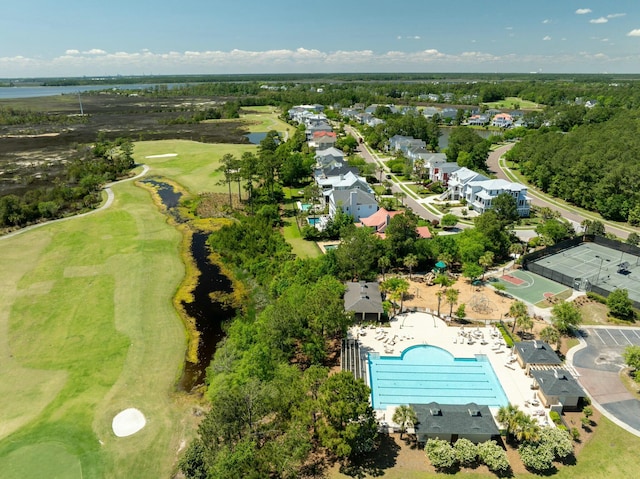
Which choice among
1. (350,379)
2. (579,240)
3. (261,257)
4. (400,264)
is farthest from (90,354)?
(579,240)

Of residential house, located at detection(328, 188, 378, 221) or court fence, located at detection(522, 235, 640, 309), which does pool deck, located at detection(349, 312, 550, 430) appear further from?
residential house, located at detection(328, 188, 378, 221)

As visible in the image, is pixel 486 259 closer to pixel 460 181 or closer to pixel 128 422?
pixel 460 181

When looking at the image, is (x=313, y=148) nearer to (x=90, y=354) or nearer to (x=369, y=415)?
(x=90, y=354)

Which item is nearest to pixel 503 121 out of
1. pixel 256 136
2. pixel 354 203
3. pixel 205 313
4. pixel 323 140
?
pixel 323 140

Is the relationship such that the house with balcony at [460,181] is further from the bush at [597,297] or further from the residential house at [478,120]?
the residential house at [478,120]

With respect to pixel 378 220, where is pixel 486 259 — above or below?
below

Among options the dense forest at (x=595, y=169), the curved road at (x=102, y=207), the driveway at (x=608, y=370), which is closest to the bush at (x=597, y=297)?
the driveway at (x=608, y=370)
